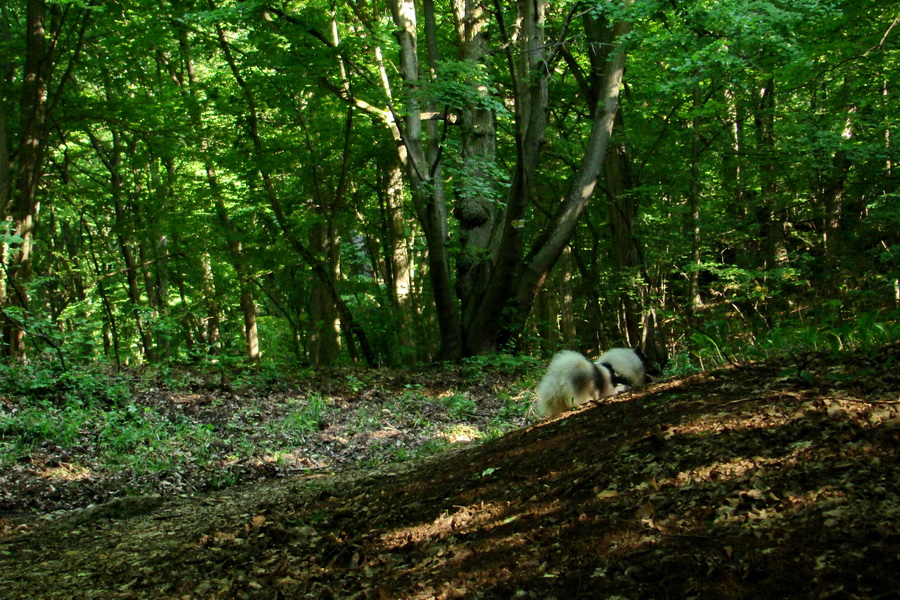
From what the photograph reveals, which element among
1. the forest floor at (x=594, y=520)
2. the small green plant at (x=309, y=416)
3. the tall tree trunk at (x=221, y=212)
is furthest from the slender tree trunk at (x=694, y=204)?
the tall tree trunk at (x=221, y=212)

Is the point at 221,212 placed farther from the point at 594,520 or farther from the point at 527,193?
the point at 594,520

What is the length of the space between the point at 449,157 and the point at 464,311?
295cm

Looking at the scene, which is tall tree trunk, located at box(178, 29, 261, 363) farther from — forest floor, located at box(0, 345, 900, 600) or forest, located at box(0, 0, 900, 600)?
forest floor, located at box(0, 345, 900, 600)

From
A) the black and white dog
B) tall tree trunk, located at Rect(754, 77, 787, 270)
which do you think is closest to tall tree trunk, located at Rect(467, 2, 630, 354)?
tall tree trunk, located at Rect(754, 77, 787, 270)

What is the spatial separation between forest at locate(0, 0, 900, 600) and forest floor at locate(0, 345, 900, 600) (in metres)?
0.02

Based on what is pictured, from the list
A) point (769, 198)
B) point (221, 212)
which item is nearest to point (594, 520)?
point (769, 198)

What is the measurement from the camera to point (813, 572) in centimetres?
211

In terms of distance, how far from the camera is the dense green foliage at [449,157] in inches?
392

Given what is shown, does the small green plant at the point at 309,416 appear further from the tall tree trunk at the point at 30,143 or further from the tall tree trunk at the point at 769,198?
the tall tree trunk at the point at 769,198

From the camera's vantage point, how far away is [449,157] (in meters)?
A: 12.8

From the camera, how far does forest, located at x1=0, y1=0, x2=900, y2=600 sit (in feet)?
9.62

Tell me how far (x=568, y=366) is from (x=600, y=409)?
1499 mm

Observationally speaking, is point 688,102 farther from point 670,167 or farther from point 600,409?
point 600,409

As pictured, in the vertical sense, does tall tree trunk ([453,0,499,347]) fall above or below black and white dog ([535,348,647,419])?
above
